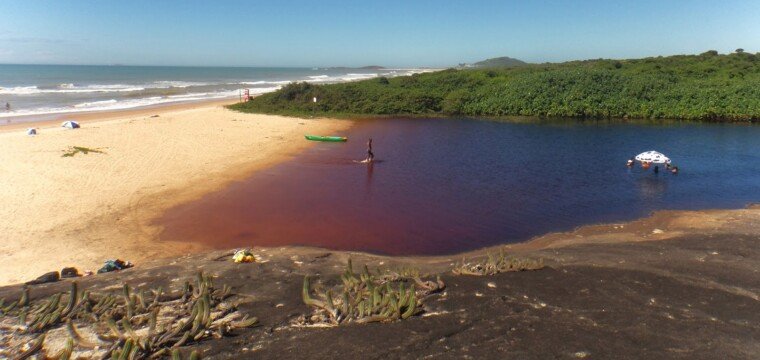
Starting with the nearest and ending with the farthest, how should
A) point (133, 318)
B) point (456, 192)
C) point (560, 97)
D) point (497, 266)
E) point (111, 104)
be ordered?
point (133, 318)
point (497, 266)
point (456, 192)
point (560, 97)
point (111, 104)

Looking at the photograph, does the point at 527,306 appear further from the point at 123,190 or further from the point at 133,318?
the point at 123,190

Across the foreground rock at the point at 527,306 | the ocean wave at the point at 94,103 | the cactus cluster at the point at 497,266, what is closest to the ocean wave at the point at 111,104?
the ocean wave at the point at 94,103

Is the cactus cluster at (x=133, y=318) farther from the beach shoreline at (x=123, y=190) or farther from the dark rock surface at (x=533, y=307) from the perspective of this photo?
the beach shoreline at (x=123, y=190)

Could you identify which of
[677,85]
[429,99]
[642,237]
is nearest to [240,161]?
[642,237]

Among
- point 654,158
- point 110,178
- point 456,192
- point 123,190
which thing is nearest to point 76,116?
point 110,178

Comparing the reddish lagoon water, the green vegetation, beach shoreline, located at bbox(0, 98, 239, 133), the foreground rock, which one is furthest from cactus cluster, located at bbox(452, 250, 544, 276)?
the green vegetation

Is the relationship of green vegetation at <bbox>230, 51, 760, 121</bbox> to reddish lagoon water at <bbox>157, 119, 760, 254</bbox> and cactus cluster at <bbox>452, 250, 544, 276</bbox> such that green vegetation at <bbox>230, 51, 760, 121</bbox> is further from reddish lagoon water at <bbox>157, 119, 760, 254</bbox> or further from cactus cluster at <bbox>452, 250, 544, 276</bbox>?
cactus cluster at <bbox>452, 250, 544, 276</bbox>
